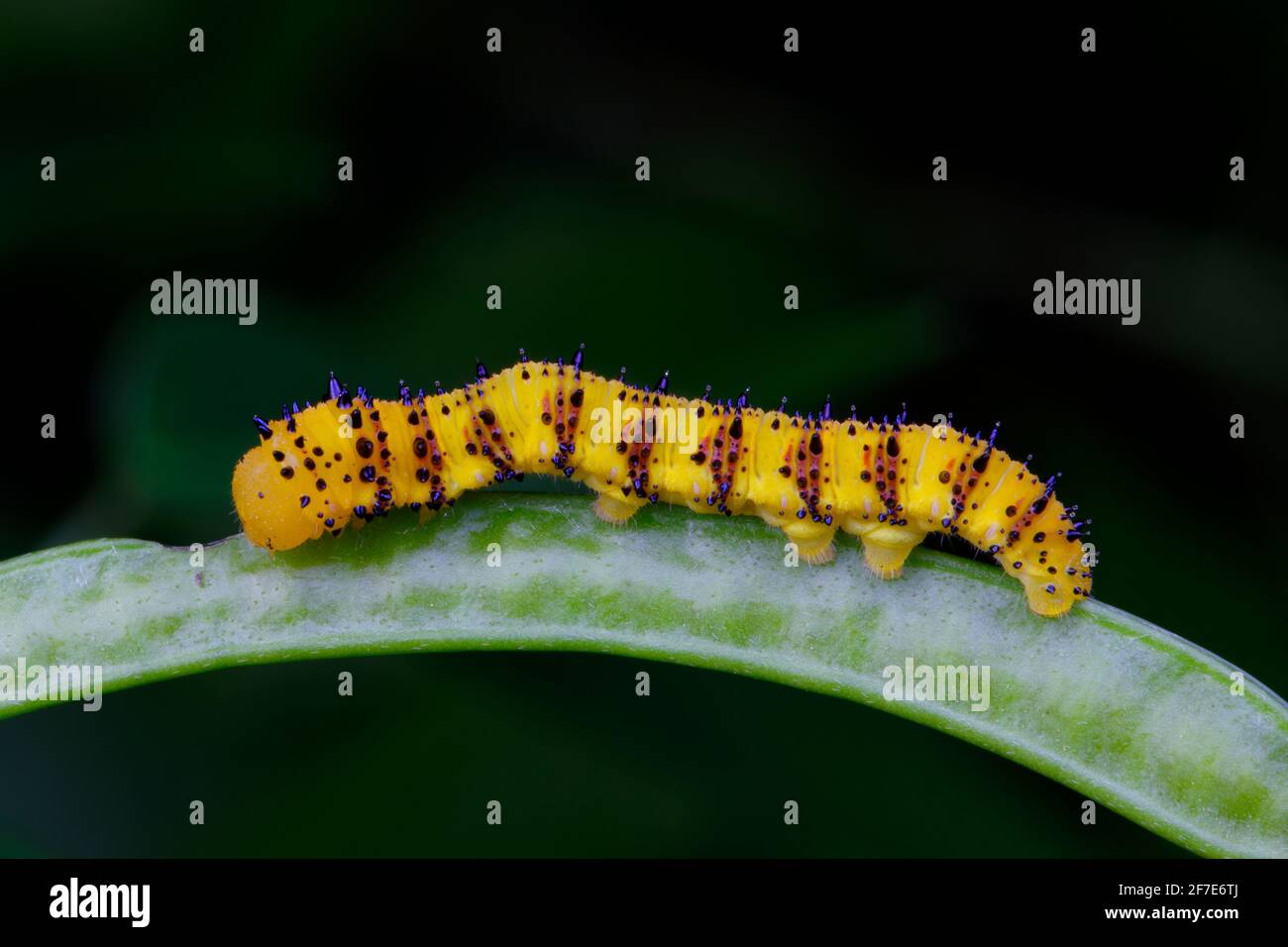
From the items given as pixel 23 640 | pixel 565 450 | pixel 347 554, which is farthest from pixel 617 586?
pixel 23 640

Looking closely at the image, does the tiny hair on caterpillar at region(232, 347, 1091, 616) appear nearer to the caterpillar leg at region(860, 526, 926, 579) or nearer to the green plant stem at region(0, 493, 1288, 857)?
the caterpillar leg at region(860, 526, 926, 579)

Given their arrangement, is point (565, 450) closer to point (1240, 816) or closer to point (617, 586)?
point (617, 586)

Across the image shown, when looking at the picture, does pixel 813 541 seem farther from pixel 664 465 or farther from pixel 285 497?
pixel 285 497

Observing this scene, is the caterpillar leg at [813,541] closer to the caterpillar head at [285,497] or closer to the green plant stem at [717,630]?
the green plant stem at [717,630]

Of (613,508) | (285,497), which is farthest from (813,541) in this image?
(285,497)

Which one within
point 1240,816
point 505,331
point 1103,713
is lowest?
point 1240,816

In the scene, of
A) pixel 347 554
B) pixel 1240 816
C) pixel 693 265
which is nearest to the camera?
pixel 1240 816

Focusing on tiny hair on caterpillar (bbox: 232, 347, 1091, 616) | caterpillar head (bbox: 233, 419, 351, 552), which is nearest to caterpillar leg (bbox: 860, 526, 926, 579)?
tiny hair on caterpillar (bbox: 232, 347, 1091, 616)
